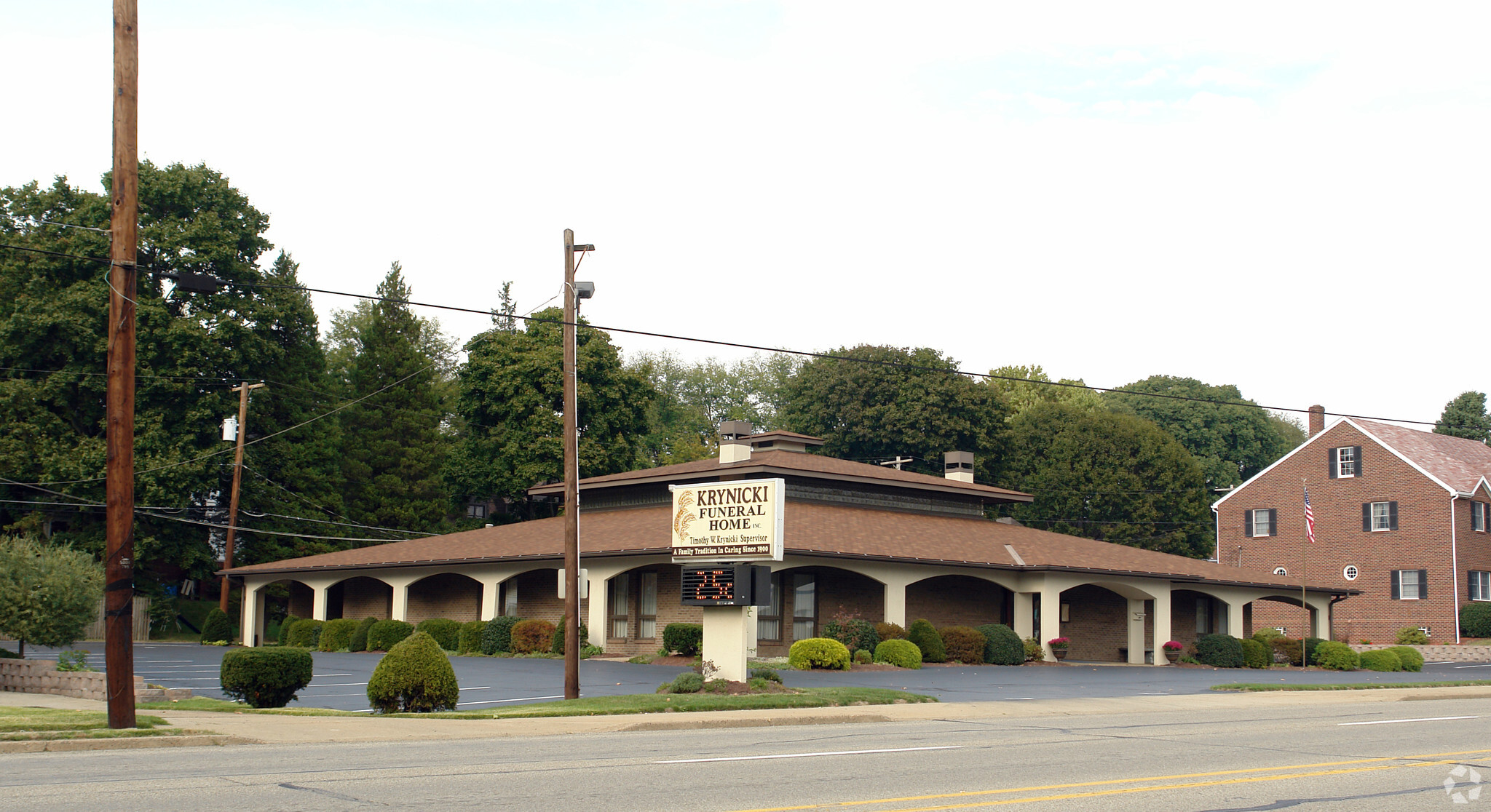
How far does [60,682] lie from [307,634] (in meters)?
22.3

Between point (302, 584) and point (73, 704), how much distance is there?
102 feet

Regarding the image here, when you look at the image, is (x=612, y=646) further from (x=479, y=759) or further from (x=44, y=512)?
(x=44, y=512)

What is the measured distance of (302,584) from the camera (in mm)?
51062

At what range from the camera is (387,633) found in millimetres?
40312

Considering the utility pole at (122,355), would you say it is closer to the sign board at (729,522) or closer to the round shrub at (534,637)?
the sign board at (729,522)

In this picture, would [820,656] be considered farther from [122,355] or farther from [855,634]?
[122,355]

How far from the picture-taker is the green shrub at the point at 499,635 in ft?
123

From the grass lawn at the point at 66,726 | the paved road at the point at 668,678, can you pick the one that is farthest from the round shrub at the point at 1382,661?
the grass lawn at the point at 66,726

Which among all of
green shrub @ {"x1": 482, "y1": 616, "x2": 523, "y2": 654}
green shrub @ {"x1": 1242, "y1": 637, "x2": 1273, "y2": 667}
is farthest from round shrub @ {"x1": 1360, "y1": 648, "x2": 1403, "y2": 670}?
green shrub @ {"x1": 482, "y1": 616, "x2": 523, "y2": 654}

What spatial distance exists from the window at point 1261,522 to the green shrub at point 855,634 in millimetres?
35193

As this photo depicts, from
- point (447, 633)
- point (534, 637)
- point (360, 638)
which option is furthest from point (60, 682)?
point (360, 638)

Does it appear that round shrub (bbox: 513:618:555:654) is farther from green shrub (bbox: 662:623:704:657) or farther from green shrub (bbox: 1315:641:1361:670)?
green shrub (bbox: 1315:641:1361:670)

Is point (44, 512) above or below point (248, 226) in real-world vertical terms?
below

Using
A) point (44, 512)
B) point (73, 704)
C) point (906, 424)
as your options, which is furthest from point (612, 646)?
point (906, 424)
